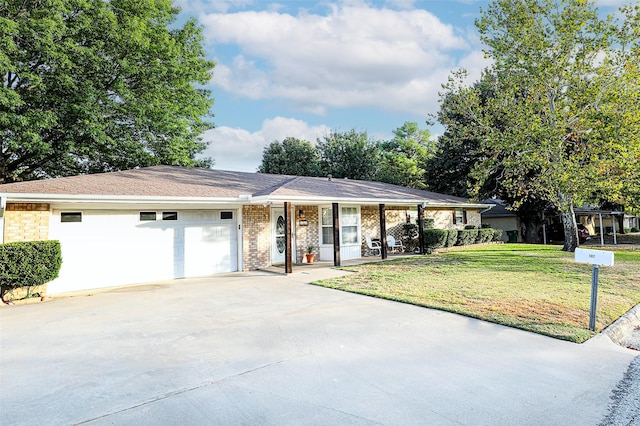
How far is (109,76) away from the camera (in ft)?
52.7

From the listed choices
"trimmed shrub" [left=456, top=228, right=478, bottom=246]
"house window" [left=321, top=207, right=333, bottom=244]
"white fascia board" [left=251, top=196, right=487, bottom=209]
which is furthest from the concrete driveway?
"trimmed shrub" [left=456, top=228, right=478, bottom=246]

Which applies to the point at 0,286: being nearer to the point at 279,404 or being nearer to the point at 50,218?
the point at 50,218

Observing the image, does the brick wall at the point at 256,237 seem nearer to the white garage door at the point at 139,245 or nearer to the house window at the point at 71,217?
the white garage door at the point at 139,245

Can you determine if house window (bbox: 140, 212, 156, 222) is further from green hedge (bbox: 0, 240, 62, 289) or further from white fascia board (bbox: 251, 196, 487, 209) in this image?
white fascia board (bbox: 251, 196, 487, 209)

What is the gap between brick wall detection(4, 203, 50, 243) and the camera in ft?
27.8

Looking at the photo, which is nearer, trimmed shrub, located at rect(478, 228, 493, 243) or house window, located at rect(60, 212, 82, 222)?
house window, located at rect(60, 212, 82, 222)

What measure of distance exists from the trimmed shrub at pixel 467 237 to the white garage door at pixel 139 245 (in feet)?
36.8

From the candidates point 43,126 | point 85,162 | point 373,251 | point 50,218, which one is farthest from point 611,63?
point 85,162

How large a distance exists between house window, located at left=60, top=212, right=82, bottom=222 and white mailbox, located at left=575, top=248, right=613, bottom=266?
11.3 meters

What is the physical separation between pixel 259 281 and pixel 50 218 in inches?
219

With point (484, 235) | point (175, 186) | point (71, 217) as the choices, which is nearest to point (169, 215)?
→ point (175, 186)

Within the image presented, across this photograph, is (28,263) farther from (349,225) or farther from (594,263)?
(594,263)

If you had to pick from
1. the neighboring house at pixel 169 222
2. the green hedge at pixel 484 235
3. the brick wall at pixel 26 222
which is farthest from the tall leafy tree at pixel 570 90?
the brick wall at pixel 26 222

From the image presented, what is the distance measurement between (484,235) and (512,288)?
12.2m
